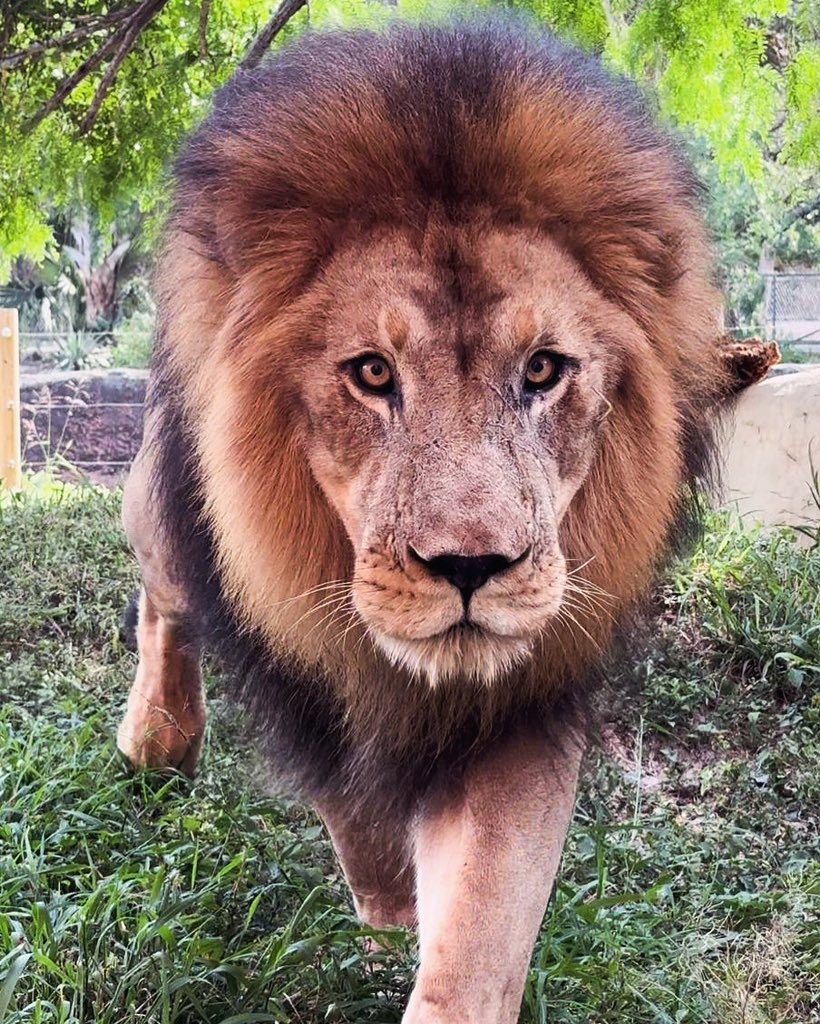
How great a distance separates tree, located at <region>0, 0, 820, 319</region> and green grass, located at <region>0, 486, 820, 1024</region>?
1.58 metres

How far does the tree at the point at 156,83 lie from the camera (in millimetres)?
4461

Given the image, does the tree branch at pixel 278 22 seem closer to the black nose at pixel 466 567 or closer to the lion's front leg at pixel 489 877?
the lion's front leg at pixel 489 877

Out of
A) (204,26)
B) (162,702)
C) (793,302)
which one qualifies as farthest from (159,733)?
(793,302)

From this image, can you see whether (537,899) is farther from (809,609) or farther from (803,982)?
(809,609)

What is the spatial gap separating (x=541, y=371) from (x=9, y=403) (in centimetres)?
788

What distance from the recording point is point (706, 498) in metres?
2.73

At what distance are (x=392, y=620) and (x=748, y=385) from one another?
141 inches

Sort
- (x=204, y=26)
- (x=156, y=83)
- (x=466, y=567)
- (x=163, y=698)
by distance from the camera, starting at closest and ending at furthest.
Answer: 1. (x=466, y=567)
2. (x=163, y=698)
3. (x=204, y=26)
4. (x=156, y=83)

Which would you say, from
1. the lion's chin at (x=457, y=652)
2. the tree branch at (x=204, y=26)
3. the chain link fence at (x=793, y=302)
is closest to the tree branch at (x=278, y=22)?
the tree branch at (x=204, y=26)

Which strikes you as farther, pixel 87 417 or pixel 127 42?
pixel 87 417

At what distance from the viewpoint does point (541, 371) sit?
6.39 feet

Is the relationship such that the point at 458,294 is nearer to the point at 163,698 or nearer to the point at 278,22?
the point at 163,698

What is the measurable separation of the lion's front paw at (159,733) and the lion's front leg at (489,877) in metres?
1.33

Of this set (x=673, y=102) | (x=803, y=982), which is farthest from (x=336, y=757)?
(x=673, y=102)
